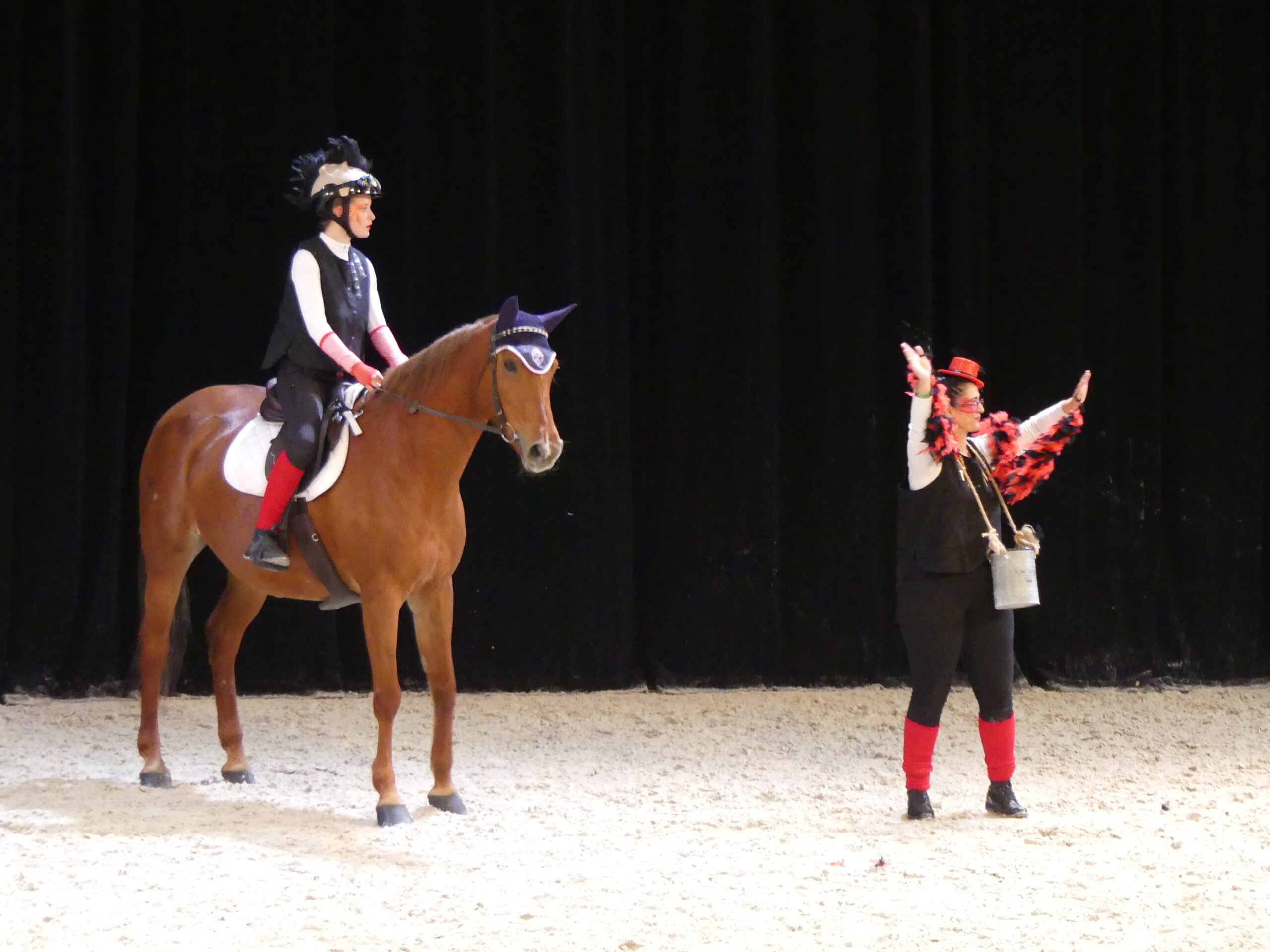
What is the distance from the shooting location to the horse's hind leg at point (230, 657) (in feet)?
14.8

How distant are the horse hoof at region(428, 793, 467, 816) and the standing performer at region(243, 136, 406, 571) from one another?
82 cm

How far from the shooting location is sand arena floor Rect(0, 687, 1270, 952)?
305cm

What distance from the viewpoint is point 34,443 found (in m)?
5.71

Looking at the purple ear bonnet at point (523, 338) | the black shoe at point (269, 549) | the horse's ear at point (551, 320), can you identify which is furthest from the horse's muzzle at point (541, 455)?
the black shoe at point (269, 549)

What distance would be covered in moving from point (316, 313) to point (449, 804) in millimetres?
1487

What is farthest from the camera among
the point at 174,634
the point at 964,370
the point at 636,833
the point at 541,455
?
the point at 174,634

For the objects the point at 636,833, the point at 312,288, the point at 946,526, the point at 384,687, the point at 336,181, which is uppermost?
the point at 336,181

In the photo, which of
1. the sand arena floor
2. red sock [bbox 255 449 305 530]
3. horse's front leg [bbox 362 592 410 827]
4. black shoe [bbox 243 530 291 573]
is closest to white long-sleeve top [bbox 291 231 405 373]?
red sock [bbox 255 449 305 530]

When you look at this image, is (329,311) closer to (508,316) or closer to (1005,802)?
(508,316)

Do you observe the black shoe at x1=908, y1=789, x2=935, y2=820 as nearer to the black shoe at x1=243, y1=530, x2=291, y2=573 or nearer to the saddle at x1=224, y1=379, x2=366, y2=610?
the saddle at x1=224, y1=379, x2=366, y2=610

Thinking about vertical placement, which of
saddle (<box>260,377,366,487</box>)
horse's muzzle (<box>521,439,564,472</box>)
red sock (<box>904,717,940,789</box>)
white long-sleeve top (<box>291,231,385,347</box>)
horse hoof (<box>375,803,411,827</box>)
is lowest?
horse hoof (<box>375,803,411,827</box>)

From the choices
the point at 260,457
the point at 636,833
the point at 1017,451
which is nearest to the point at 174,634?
the point at 260,457

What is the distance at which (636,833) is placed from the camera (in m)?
3.89

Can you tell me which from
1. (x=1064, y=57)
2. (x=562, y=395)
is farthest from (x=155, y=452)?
(x=1064, y=57)
